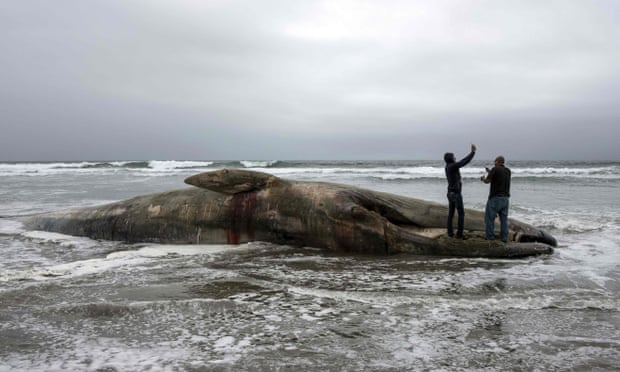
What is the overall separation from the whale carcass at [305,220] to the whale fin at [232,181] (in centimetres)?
2

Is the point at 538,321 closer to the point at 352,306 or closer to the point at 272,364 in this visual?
the point at 352,306

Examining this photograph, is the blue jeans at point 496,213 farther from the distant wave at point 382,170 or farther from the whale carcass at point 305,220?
the distant wave at point 382,170

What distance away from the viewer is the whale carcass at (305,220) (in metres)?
7.20

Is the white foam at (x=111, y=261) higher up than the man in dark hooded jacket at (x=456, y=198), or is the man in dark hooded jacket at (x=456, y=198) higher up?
the man in dark hooded jacket at (x=456, y=198)

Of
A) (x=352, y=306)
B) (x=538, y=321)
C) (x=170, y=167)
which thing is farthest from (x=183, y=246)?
(x=170, y=167)

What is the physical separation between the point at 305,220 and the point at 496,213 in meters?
3.23

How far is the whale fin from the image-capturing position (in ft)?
25.2

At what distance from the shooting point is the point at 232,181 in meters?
7.83

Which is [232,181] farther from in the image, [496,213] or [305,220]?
[496,213]

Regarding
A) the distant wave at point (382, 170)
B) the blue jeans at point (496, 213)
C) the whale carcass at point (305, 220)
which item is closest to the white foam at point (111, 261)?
the whale carcass at point (305, 220)

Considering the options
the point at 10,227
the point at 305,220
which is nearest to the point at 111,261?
the point at 305,220

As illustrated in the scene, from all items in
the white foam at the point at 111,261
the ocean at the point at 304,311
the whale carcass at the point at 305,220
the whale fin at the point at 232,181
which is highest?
the whale fin at the point at 232,181

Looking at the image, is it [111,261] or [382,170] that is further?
[382,170]

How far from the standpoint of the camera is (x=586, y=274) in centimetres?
573
